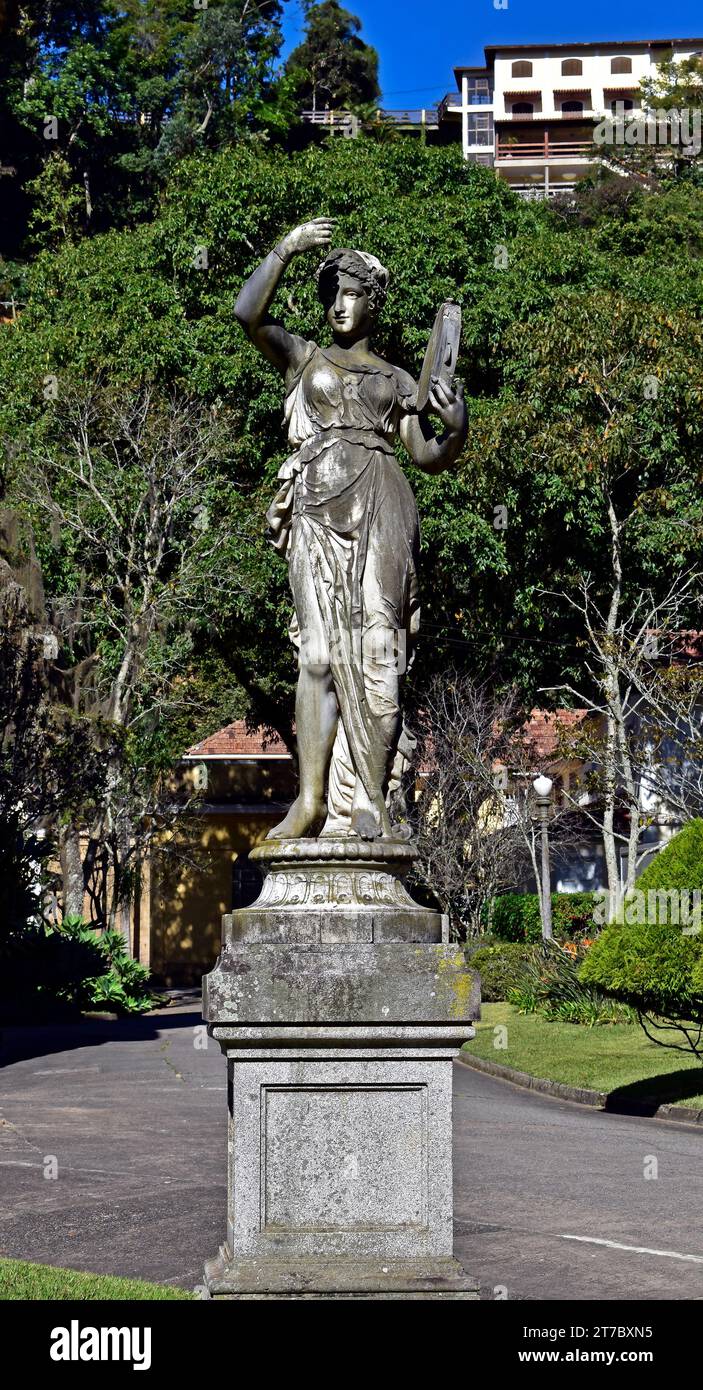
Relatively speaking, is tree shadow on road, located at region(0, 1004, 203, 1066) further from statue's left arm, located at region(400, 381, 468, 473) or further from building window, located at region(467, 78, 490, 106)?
building window, located at region(467, 78, 490, 106)

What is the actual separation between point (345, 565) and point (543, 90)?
3296 inches

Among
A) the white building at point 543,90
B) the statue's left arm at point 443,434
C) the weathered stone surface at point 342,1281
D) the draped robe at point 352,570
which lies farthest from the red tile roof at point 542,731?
the white building at point 543,90

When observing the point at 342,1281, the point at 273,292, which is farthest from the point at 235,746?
the point at 342,1281

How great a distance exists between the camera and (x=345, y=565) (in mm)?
5914

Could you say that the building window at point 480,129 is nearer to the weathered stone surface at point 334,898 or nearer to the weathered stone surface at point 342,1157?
the weathered stone surface at point 334,898

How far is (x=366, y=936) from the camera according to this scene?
5418mm

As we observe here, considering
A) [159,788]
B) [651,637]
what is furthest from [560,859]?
[651,637]

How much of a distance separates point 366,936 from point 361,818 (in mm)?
494

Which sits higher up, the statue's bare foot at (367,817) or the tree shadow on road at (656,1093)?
the statue's bare foot at (367,817)

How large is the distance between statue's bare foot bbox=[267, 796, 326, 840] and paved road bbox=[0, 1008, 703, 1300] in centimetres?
206

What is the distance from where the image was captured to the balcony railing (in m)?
80.5

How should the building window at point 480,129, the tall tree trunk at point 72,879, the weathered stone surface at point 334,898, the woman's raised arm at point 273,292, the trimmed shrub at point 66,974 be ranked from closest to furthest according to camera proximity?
the weathered stone surface at point 334,898, the woman's raised arm at point 273,292, the trimmed shrub at point 66,974, the tall tree trunk at point 72,879, the building window at point 480,129

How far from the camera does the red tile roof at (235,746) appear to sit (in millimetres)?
38031

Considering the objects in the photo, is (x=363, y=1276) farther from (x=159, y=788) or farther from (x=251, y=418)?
(x=159, y=788)
